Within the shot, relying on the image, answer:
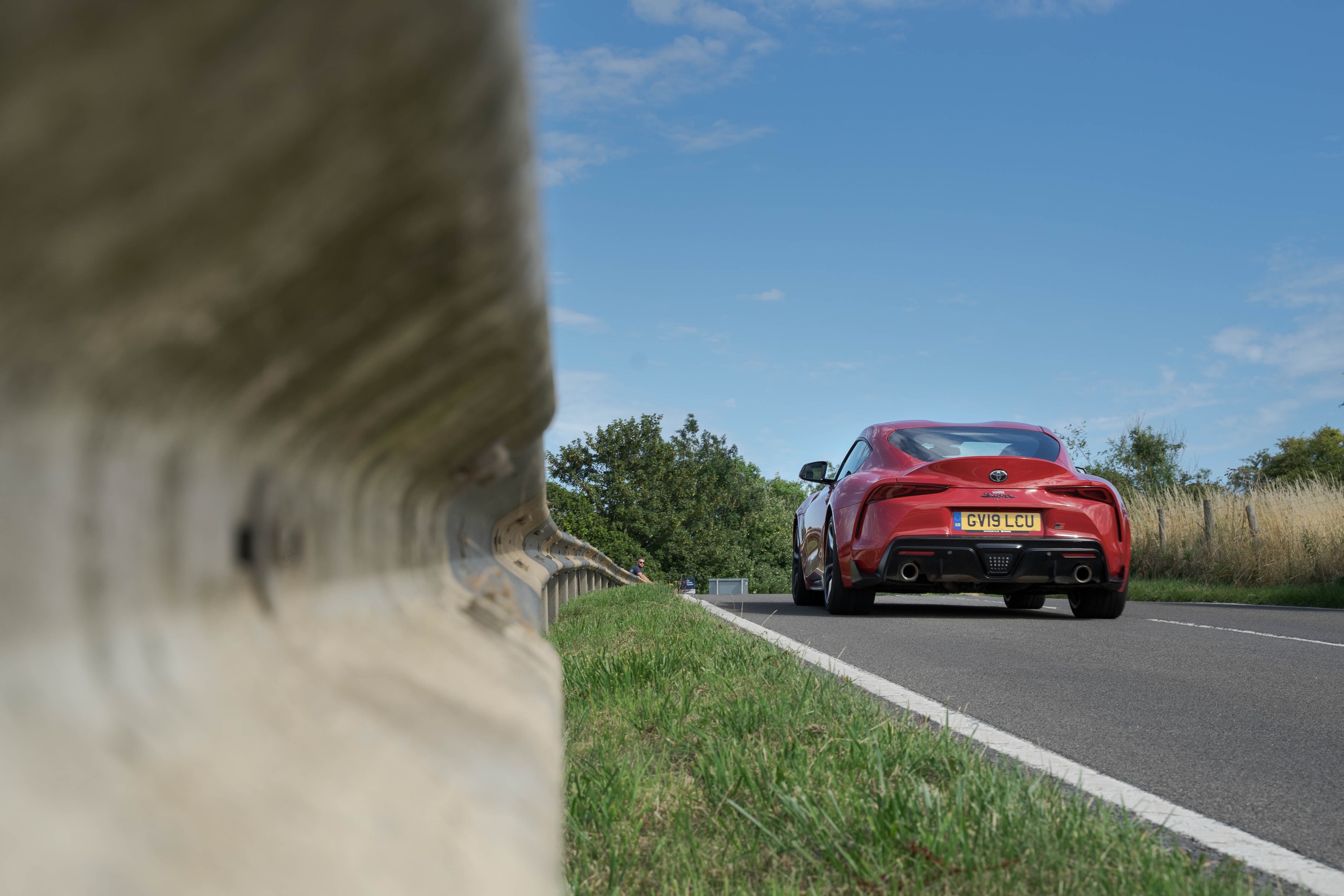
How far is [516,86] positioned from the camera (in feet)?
1.75

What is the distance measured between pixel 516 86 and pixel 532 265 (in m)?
0.20

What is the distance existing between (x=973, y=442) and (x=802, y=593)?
3.92 meters

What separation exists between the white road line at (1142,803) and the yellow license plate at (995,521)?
12.7ft

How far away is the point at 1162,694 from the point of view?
5.08 meters

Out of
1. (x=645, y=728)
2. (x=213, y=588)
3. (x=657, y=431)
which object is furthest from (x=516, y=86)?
(x=657, y=431)

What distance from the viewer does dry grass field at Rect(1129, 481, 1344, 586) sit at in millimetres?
17719

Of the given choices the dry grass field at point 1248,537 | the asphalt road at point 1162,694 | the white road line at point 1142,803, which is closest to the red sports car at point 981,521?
the asphalt road at point 1162,694

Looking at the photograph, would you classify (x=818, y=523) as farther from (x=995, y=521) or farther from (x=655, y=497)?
(x=655, y=497)

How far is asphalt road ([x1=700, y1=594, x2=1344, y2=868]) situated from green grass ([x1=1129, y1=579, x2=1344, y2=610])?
18.3 feet

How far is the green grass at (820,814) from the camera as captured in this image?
211cm

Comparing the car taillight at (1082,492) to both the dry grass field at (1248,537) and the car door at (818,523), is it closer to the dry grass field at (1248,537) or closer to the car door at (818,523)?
the car door at (818,523)

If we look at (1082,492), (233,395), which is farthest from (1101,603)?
(233,395)

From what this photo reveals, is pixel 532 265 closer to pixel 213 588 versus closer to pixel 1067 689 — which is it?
pixel 213 588

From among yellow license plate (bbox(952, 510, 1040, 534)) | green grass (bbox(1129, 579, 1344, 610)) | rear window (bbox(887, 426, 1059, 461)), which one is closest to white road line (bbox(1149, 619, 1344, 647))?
yellow license plate (bbox(952, 510, 1040, 534))
